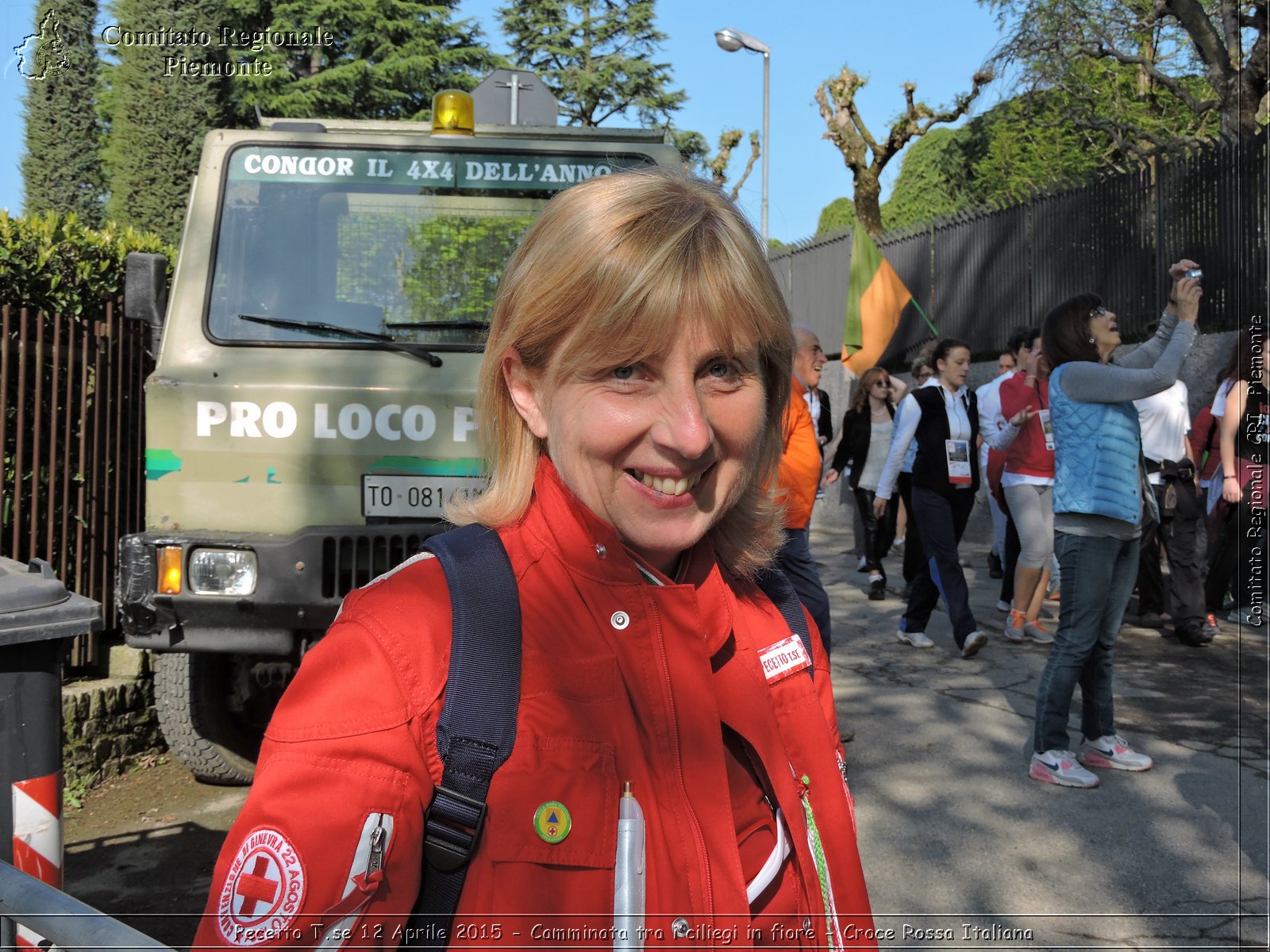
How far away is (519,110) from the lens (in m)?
5.95

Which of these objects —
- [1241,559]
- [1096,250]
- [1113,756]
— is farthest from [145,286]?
[1096,250]

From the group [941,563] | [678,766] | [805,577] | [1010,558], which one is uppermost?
[678,766]

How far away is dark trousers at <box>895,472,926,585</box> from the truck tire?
4.55 m

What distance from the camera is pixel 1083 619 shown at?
4609 millimetres

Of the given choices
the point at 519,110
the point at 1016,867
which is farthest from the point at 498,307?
the point at 519,110

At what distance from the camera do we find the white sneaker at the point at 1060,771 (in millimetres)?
4672

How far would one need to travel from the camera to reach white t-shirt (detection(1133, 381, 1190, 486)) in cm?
762

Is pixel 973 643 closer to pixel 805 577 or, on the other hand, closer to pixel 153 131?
pixel 805 577

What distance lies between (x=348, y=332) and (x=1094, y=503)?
121 inches

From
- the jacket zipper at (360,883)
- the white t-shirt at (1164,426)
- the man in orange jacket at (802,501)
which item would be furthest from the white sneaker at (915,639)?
the jacket zipper at (360,883)

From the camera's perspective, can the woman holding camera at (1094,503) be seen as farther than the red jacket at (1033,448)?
No

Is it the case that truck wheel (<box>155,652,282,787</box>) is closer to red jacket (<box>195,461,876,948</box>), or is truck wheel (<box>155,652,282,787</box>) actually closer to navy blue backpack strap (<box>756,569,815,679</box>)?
navy blue backpack strap (<box>756,569,815,679</box>)

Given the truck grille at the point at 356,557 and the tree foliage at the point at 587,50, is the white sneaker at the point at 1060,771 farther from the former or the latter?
the tree foliage at the point at 587,50

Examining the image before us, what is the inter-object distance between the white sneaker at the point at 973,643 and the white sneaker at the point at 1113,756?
194cm
